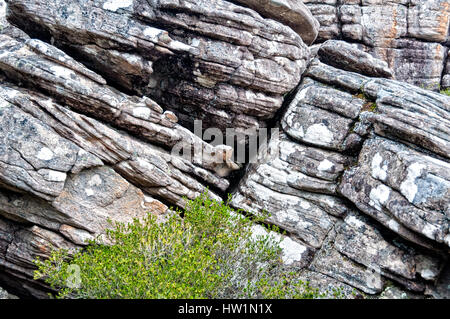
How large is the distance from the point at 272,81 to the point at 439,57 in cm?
1213

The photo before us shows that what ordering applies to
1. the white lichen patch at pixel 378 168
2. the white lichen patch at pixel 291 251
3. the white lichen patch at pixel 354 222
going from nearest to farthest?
the white lichen patch at pixel 378 168 → the white lichen patch at pixel 354 222 → the white lichen patch at pixel 291 251

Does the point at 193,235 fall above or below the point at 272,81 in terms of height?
below

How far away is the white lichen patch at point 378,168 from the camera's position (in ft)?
42.5

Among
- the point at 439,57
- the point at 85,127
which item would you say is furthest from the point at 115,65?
the point at 439,57

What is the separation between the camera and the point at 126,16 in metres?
14.4

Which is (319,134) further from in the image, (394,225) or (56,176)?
(56,176)

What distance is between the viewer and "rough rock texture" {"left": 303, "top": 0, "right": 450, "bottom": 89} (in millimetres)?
21812

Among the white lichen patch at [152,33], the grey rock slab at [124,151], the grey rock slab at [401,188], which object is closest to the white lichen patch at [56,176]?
the grey rock slab at [124,151]

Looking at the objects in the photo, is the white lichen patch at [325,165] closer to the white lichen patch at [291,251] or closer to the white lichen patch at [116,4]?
the white lichen patch at [291,251]

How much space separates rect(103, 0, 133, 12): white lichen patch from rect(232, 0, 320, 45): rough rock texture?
4704 mm

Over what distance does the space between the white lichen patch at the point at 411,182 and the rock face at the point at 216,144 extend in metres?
0.03

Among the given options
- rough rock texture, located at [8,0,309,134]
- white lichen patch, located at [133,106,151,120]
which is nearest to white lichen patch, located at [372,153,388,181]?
rough rock texture, located at [8,0,309,134]

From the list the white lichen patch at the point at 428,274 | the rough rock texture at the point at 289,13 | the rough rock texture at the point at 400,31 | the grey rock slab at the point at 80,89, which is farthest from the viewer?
the rough rock texture at the point at 400,31

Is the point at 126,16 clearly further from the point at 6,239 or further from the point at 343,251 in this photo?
the point at 343,251
